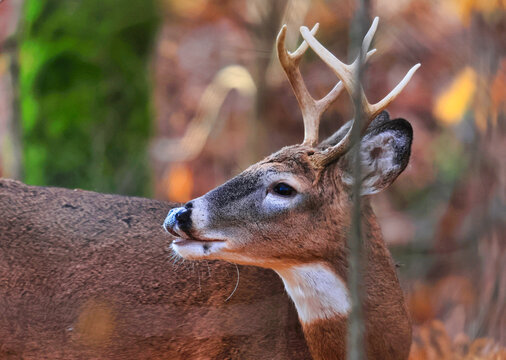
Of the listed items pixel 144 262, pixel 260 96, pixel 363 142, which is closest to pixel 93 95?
pixel 260 96

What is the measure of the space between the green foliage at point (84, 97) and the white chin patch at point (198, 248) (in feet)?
11.2

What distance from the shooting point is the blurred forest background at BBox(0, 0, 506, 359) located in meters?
5.66

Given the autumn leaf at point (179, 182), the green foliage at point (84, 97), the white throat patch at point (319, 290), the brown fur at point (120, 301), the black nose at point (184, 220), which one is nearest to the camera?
the black nose at point (184, 220)

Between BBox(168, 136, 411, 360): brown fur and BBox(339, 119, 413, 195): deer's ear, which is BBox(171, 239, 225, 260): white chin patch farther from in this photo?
BBox(339, 119, 413, 195): deer's ear

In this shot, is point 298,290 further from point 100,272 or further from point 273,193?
point 100,272

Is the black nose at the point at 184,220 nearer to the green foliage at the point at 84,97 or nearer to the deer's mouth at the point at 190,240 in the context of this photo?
the deer's mouth at the point at 190,240

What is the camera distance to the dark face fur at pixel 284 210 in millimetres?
3777

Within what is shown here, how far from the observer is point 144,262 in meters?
4.22

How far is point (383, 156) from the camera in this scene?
3928 mm

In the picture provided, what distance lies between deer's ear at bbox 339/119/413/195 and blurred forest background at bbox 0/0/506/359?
53.6 inches

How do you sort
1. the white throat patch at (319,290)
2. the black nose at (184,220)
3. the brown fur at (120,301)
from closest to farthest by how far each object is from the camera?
the black nose at (184,220) → the white throat patch at (319,290) → the brown fur at (120,301)

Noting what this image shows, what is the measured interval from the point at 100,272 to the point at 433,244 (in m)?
5.14

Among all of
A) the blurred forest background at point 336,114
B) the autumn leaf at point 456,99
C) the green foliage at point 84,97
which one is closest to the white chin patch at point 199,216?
the blurred forest background at point 336,114

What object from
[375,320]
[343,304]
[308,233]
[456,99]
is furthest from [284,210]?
[456,99]
